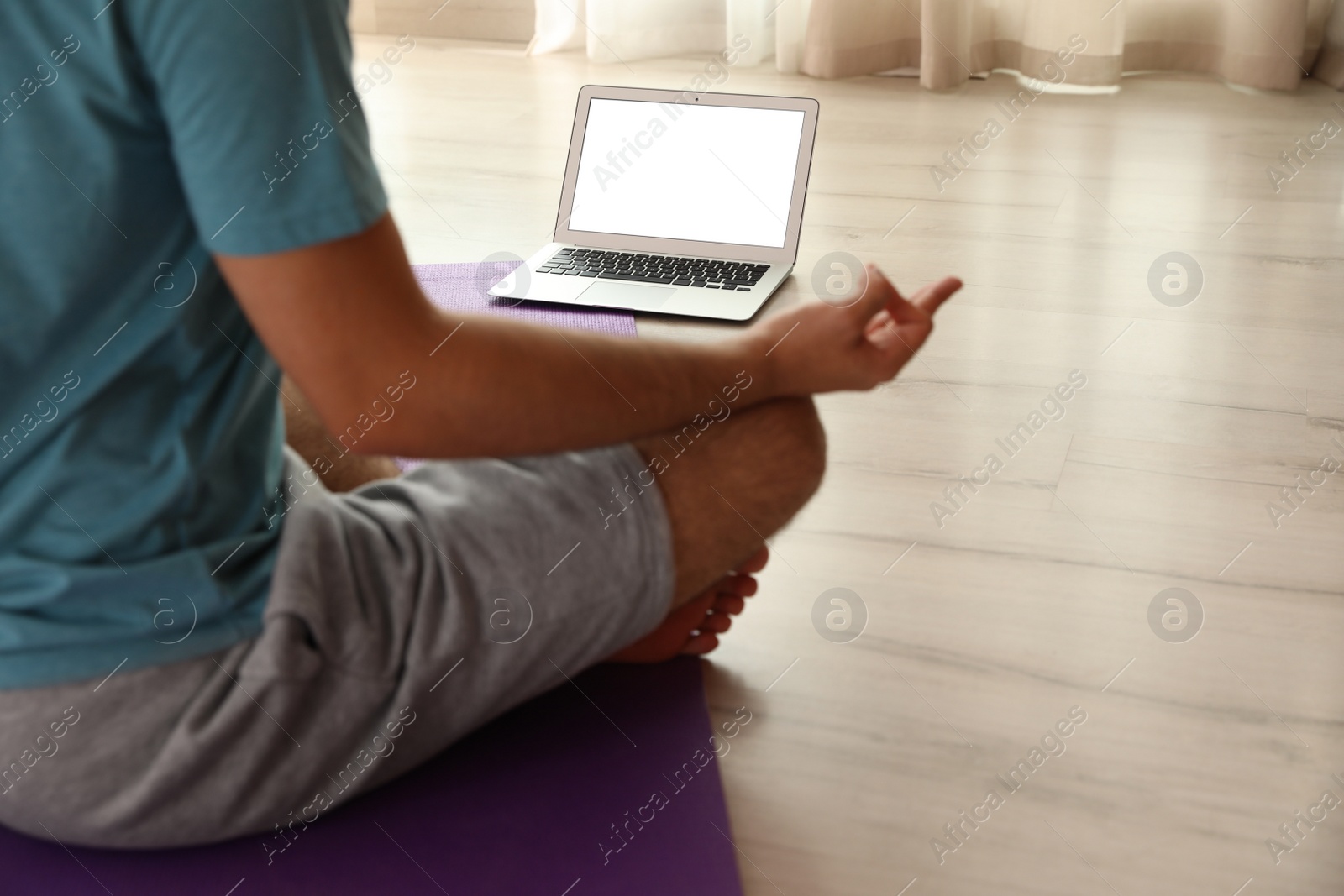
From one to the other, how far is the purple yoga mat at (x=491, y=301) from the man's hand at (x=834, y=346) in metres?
0.78

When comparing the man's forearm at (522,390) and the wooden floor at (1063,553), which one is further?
the wooden floor at (1063,553)

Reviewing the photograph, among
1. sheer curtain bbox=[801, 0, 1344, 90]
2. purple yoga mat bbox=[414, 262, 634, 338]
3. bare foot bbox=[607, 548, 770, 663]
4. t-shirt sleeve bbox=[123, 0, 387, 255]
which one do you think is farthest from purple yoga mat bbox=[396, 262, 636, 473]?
sheer curtain bbox=[801, 0, 1344, 90]

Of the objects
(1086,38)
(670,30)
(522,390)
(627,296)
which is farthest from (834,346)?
(670,30)

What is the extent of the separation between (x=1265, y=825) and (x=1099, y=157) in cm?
179

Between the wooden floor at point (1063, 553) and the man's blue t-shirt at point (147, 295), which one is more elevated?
the man's blue t-shirt at point (147, 295)

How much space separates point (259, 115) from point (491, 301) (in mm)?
1275

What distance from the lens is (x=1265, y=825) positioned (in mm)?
1066

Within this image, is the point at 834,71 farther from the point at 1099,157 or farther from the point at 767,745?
the point at 767,745

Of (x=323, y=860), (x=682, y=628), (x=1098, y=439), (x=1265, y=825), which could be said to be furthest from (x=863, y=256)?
(x=323, y=860)

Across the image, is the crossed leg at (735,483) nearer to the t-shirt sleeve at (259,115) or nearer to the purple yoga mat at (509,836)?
the purple yoga mat at (509,836)

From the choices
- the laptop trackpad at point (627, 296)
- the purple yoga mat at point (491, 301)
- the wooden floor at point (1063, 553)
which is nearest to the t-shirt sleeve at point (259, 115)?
the wooden floor at point (1063, 553)

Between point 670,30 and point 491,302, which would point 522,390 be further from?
point 670,30

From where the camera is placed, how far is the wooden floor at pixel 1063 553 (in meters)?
1.08

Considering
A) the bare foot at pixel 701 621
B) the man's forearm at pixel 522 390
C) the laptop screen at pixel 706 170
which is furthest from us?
the laptop screen at pixel 706 170
